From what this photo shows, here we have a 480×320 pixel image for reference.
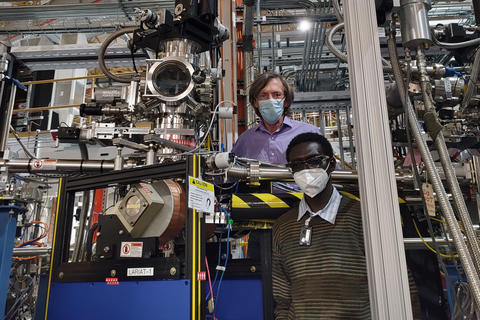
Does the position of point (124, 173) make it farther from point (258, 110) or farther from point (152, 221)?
point (258, 110)

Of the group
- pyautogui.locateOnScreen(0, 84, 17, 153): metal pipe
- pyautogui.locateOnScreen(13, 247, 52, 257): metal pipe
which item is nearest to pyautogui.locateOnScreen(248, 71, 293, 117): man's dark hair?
pyautogui.locateOnScreen(0, 84, 17, 153): metal pipe

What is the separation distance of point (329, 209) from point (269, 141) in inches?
32.1

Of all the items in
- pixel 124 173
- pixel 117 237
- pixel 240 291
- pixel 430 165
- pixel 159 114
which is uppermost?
pixel 159 114

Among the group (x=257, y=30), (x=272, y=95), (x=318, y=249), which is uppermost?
(x=257, y=30)

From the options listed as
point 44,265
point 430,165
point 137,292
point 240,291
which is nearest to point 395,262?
point 430,165

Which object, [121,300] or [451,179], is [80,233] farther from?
[451,179]

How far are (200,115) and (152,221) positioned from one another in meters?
0.82

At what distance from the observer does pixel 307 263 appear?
1.37 meters

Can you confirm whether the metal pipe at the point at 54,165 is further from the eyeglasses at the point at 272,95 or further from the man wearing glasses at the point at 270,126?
the eyeglasses at the point at 272,95

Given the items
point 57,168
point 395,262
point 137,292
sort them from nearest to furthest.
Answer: point 395,262 → point 137,292 → point 57,168

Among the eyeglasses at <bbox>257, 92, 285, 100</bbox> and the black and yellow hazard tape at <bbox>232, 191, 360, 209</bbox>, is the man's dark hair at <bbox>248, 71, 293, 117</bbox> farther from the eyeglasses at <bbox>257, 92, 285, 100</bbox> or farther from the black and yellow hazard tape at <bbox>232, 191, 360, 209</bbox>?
the black and yellow hazard tape at <bbox>232, 191, 360, 209</bbox>

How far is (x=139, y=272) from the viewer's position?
1.20m

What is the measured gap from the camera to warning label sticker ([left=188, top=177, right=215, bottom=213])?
3.87 feet

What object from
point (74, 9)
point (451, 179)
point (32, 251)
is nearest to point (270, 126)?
point (451, 179)
